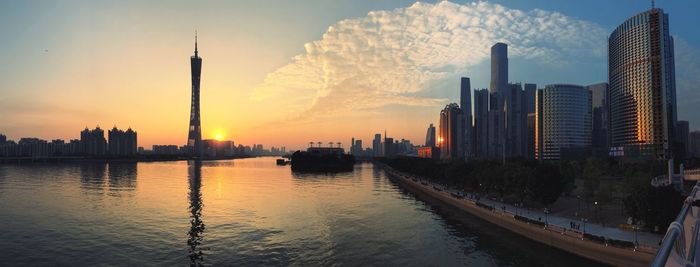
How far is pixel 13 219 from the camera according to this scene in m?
64.2

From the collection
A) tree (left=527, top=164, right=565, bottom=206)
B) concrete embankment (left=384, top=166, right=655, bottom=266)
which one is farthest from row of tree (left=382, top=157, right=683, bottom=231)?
concrete embankment (left=384, top=166, right=655, bottom=266)

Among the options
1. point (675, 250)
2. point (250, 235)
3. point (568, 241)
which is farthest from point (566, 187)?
point (675, 250)

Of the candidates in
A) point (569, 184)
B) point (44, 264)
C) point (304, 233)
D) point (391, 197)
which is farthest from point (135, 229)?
point (569, 184)

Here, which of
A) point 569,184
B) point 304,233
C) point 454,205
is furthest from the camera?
point 569,184

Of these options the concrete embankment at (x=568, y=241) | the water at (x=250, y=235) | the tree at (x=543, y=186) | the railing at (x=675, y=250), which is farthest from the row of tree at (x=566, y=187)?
the railing at (x=675, y=250)

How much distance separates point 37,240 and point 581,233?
2388 inches

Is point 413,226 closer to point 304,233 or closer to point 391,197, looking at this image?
point 304,233

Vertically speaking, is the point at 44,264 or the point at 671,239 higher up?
the point at 671,239

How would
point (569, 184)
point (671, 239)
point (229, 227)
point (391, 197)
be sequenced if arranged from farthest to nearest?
1. point (391, 197)
2. point (569, 184)
3. point (229, 227)
4. point (671, 239)

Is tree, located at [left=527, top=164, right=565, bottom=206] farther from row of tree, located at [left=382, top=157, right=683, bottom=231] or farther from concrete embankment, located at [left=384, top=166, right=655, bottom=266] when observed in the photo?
concrete embankment, located at [left=384, top=166, right=655, bottom=266]

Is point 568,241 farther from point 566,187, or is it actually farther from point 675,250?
point 566,187

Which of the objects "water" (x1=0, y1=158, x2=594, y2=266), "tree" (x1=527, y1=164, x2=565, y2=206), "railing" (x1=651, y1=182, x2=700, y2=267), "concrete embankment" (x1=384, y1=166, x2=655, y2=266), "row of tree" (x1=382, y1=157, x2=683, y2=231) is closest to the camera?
"railing" (x1=651, y1=182, x2=700, y2=267)

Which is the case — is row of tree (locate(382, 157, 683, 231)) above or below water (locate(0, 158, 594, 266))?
above

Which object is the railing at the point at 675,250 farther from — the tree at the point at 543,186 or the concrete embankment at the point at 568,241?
the tree at the point at 543,186
